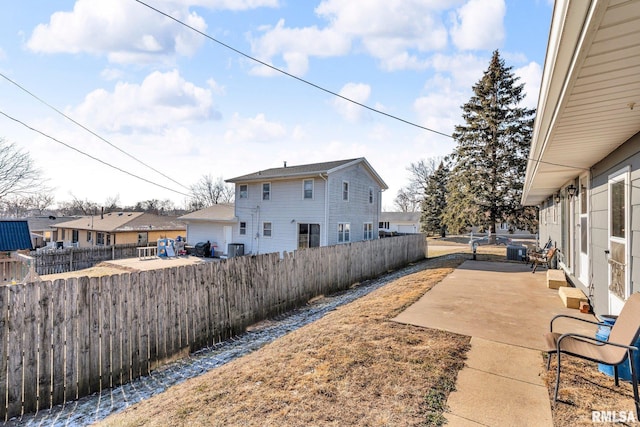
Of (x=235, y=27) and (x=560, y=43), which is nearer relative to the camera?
(x=560, y=43)

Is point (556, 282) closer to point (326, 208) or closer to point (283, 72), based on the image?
point (283, 72)

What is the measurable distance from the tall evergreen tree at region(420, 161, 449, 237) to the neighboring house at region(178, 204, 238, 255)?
81.9 feet

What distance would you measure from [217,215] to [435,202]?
2648 cm

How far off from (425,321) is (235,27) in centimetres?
759

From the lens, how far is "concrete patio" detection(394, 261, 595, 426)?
2.75 m

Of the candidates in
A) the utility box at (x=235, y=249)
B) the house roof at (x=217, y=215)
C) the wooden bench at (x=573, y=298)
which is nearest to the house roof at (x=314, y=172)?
the house roof at (x=217, y=215)

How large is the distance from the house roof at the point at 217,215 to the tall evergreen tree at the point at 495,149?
17.4 meters

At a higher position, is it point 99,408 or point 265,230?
point 265,230

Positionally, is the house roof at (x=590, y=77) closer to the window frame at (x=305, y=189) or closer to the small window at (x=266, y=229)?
the window frame at (x=305, y=189)

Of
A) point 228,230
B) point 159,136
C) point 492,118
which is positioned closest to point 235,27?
point 159,136

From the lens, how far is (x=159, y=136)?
16.9 m

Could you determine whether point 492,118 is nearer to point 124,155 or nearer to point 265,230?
point 265,230

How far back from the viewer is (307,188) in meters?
16.7

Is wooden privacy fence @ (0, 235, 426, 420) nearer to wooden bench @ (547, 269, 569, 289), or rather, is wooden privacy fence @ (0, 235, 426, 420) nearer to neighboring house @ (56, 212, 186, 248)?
wooden bench @ (547, 269, 569, 289)
